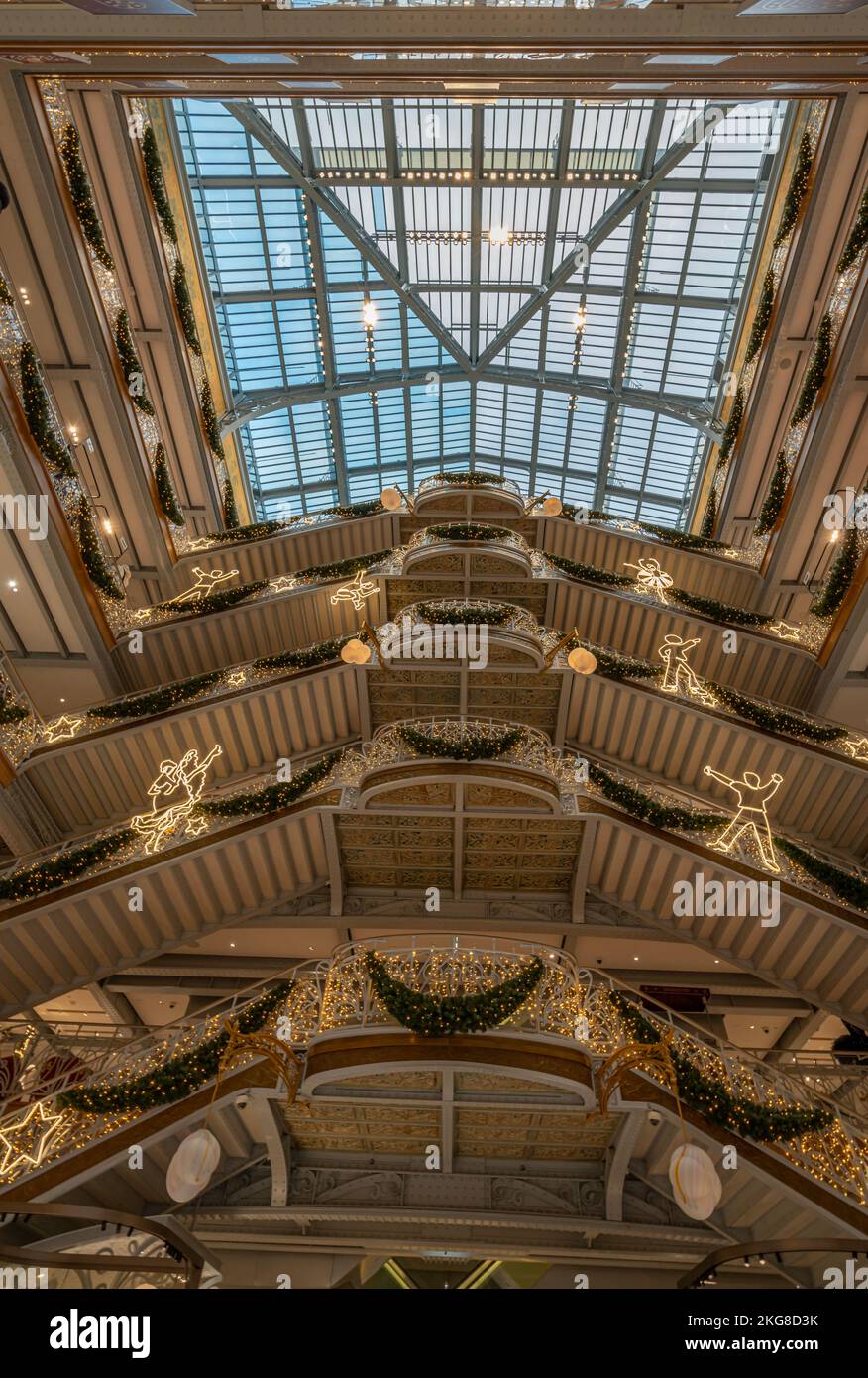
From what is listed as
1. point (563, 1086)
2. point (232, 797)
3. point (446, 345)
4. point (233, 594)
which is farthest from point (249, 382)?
point (563, 1086)

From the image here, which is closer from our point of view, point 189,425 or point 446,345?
point 189,425

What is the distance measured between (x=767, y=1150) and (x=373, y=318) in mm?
25842

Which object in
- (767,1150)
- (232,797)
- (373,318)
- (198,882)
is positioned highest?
(373,318)

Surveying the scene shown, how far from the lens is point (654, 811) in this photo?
1173 centimetres

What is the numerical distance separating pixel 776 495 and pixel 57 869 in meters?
17.4

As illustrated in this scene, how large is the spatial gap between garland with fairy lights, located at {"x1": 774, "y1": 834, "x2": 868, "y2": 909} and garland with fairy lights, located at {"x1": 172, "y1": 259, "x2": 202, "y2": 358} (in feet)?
60.8

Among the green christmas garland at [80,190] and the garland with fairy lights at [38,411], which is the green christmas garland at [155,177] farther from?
the garland with fairy lights at [38,411]

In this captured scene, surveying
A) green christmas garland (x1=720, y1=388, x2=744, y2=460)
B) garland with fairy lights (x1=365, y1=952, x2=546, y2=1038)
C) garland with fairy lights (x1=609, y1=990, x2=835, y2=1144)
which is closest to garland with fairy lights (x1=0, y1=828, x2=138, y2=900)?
garland with fairy lights (x1=365, y1=952, x2=546, y2=1038)

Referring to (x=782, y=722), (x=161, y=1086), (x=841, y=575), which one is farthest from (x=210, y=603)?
(x=841, y=575)

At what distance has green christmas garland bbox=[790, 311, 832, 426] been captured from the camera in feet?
47.7

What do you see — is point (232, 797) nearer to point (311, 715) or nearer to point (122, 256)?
point (311, 715)

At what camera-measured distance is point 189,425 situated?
64.7ft

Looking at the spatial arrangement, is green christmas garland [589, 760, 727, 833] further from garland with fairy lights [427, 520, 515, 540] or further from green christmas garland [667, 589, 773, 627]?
garland with fairy lights [427, 520, 515, 540]

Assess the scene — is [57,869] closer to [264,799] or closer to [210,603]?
[264,799]
